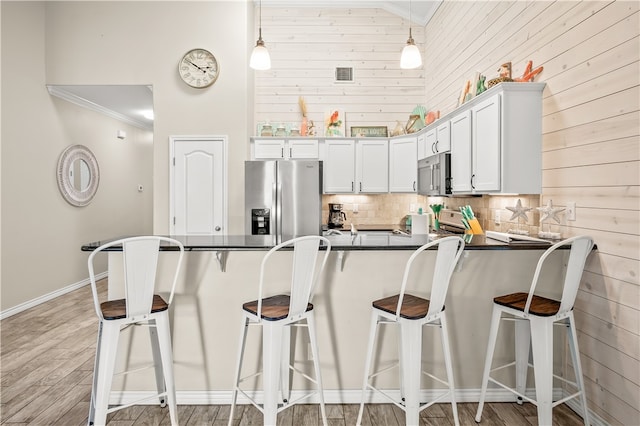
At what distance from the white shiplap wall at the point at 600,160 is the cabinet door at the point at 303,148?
8.68 ft

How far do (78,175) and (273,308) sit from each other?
15.2 ft

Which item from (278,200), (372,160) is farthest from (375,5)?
(278,200)

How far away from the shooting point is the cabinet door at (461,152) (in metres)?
Result: 3.22

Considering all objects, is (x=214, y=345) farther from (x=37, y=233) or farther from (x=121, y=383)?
(x=37, y=233)

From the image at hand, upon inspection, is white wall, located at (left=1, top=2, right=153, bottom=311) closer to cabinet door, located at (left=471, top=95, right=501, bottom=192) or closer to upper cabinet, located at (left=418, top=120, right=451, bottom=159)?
upper cabinet, located at (left=418, top=120, right=451, bottom=159)

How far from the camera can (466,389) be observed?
8.20 feet

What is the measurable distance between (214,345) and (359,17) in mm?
4698

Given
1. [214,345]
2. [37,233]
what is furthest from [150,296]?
[37,233]

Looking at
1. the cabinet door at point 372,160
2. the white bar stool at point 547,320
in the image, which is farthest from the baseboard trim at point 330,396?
the cabinet door at point 372,160

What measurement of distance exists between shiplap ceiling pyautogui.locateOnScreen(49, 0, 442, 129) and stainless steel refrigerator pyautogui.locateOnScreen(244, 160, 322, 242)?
203 cm

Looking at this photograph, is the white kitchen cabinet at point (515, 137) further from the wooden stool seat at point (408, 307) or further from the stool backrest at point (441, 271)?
the wooden stool seat at point (408, 307)

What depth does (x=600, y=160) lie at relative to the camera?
7.27ft

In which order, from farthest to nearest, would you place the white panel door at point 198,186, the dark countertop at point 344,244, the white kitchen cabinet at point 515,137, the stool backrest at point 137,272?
the white panel door at point 198,186 < the white kitchen cabinet at point 515,137 < the dark countertop at point 344,244 < the stool backrest at point 137,272

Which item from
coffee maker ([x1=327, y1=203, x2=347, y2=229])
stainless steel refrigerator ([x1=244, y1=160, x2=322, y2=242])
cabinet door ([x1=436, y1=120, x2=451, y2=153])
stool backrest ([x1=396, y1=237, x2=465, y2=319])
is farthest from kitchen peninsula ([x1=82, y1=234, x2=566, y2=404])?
coffee maker ([x1=327, y1=203, x2=347, y2=229])
